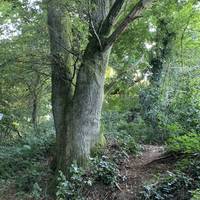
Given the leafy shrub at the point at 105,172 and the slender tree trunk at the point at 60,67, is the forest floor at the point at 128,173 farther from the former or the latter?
the slender tree trunk at the point at 60,67

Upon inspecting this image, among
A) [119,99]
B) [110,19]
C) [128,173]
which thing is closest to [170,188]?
[128,173]

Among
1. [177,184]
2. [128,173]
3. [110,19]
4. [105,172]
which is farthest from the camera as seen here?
[110,19]

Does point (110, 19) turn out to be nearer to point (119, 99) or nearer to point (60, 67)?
point (60, 67)

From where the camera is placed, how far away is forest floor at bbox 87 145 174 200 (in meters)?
6.14

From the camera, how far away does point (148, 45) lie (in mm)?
13031

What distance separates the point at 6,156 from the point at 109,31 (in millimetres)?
4091

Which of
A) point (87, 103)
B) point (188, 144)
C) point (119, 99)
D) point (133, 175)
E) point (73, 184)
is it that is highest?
point (119, 99)

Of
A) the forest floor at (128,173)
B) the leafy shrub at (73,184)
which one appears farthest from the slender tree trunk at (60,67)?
the forest floor at (128,173)

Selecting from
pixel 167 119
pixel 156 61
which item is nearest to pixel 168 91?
pixel 167 119

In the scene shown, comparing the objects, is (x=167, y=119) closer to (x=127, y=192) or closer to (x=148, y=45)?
(x=127, y=192)

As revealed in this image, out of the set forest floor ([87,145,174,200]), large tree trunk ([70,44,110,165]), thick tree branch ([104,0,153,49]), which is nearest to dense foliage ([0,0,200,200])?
forest floor ([87,145,174,200])

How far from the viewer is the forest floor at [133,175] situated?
614 cm

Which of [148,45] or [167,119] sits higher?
[148,45]

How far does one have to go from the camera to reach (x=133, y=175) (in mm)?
6645
